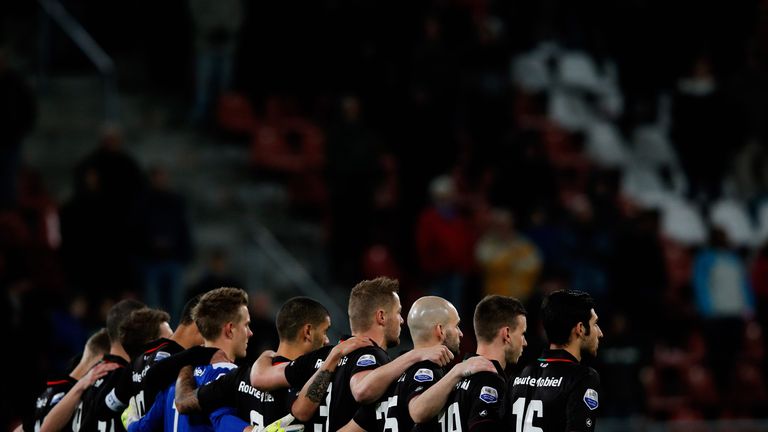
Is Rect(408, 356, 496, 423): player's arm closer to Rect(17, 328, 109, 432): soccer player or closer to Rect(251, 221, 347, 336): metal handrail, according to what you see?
Rect(17, 328, 109, 432): soccer player

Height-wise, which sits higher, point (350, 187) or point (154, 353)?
point (350, 187)

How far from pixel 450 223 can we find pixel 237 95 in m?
4.20

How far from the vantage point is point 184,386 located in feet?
30.9

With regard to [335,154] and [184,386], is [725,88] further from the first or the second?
[184,386]

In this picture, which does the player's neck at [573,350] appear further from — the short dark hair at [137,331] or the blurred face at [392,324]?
the short dark hair at [137,331]

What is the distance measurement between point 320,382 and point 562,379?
4.86ft

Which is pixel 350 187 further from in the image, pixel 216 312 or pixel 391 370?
pixel 391 370

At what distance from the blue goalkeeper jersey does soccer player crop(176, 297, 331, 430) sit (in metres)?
0.06

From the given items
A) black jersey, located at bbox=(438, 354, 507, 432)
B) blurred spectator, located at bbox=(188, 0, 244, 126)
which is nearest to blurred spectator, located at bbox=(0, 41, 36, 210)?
blurred spectator, located at bbox=(188, 0, 244, 126)

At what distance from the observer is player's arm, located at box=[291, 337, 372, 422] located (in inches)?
334

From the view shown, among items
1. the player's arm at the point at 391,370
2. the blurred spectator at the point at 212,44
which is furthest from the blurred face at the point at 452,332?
the blurred spectator at the point at 212,44

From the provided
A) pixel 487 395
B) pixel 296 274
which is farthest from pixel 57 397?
pixel 296 274

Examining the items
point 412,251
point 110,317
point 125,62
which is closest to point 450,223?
point 412,251

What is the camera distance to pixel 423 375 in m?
8.29
